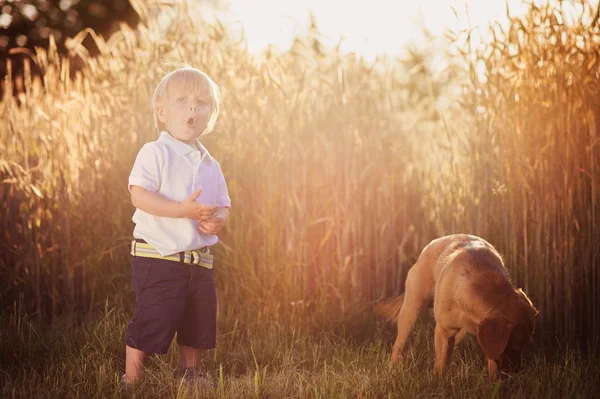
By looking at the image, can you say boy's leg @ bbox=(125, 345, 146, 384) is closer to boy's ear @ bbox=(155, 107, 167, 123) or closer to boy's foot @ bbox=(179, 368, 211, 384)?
boy's foot @ bbox=(179, 368, 211, 384)

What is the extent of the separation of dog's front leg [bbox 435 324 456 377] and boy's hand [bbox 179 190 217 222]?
1.31m

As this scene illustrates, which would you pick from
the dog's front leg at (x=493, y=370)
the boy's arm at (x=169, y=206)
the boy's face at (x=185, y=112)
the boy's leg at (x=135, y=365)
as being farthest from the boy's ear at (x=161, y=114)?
the dog's front leg at (x=493, y=370)

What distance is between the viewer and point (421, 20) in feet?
14.6

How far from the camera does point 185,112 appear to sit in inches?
118

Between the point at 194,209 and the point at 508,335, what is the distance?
147 cm

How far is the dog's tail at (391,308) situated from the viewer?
386 centimetres

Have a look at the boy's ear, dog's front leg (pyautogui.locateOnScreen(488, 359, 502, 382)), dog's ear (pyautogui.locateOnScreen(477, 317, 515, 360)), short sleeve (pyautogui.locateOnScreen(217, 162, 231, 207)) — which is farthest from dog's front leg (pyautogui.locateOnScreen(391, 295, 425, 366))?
the boy's ear

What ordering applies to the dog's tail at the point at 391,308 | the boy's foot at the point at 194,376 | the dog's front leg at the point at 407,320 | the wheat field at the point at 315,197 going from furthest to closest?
the dog's tail at the point at 391,308 < the wheat field at the point at 315,197 < the dog's front leg at the point at 407,320 < the boy's foot at the point at 194,376

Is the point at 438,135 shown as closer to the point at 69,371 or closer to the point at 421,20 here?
the point at 421,20

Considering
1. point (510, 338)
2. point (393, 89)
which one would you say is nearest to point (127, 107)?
point (393, 89)

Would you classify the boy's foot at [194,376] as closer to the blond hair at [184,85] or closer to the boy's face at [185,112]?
the boy's face at [185,112]

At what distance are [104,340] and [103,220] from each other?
1.29 metres

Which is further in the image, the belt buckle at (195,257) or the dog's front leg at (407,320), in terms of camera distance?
the dog's front leg at (407,320)

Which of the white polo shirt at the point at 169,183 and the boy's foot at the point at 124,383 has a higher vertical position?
the white polo shirt at the point at 169,183
